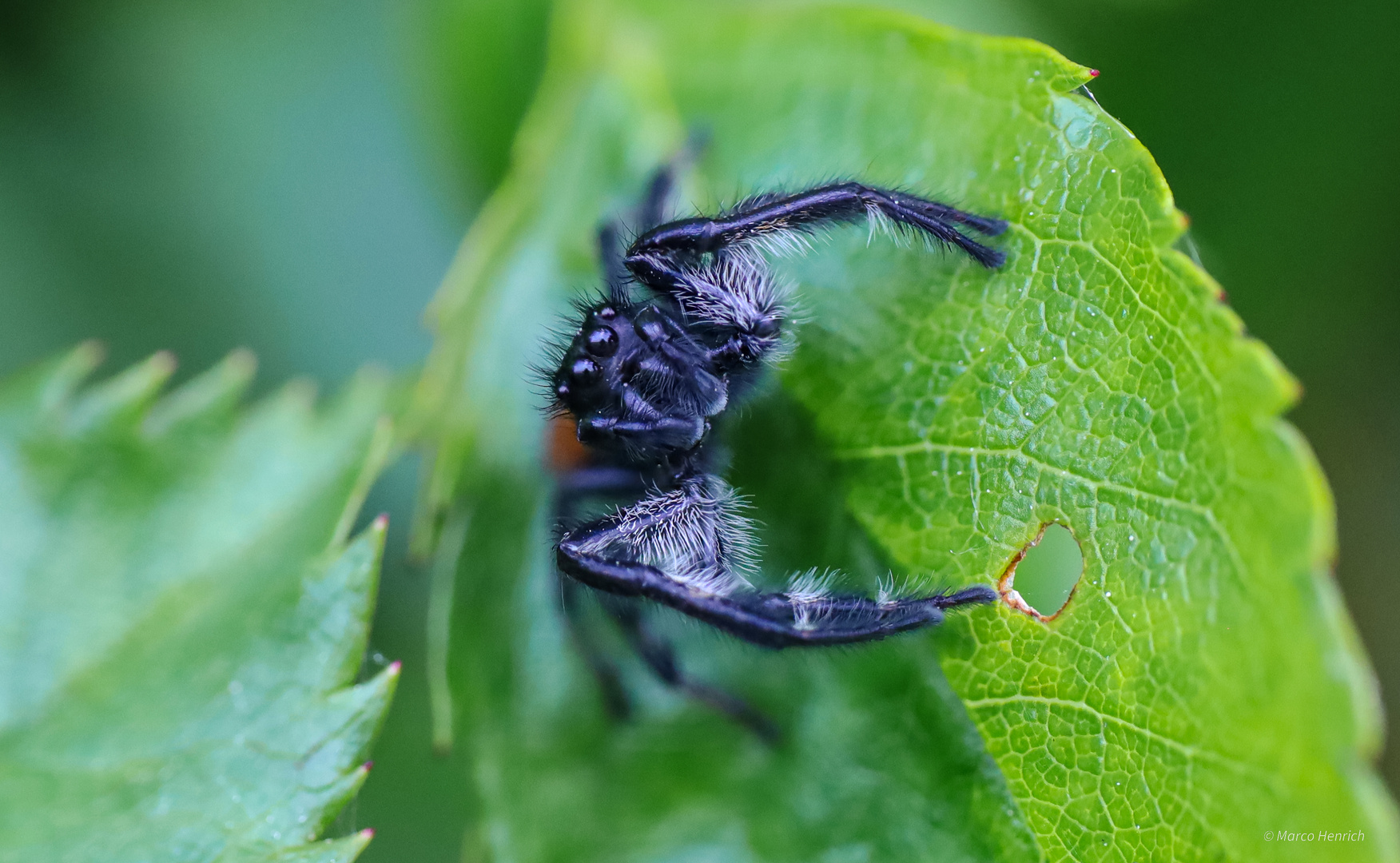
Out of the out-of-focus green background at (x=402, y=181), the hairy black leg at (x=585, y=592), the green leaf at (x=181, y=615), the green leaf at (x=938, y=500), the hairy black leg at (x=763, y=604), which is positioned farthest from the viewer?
the out-of-focus green background at (x=402, y=181)

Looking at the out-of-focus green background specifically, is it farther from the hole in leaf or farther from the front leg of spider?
the hole in leaf

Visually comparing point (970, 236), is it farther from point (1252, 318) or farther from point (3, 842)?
point (3, 842)

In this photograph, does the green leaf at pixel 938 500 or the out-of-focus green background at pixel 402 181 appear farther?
the out-of-focus green background at pixel 402 181

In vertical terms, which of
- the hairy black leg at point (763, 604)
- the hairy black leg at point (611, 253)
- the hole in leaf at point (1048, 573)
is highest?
the hairy black leg at point (611, 253)

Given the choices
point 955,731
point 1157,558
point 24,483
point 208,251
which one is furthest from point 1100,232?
point 208,251

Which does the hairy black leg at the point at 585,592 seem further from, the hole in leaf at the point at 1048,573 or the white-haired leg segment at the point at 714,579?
the hole in leaf at the point at 1048,573

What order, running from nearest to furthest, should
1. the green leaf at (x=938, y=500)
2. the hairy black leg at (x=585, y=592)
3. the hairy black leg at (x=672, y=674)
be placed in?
the green leaf at (x=938, y=500), the hairy black leg at (x=672, y=674), the hairy black leg at (x=585, y=592)

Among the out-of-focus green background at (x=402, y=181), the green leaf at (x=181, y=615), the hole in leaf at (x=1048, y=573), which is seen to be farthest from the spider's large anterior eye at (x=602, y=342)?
the out-of-focus green background at (x=402, y=181)

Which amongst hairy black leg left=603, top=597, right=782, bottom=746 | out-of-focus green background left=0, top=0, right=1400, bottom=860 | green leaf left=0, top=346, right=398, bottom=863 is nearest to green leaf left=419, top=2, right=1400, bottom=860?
hairy black leg left=603, top=597, right=782, bottom=746

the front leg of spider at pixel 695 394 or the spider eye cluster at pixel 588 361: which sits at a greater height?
the spider eye cluster at pixel 588 361
